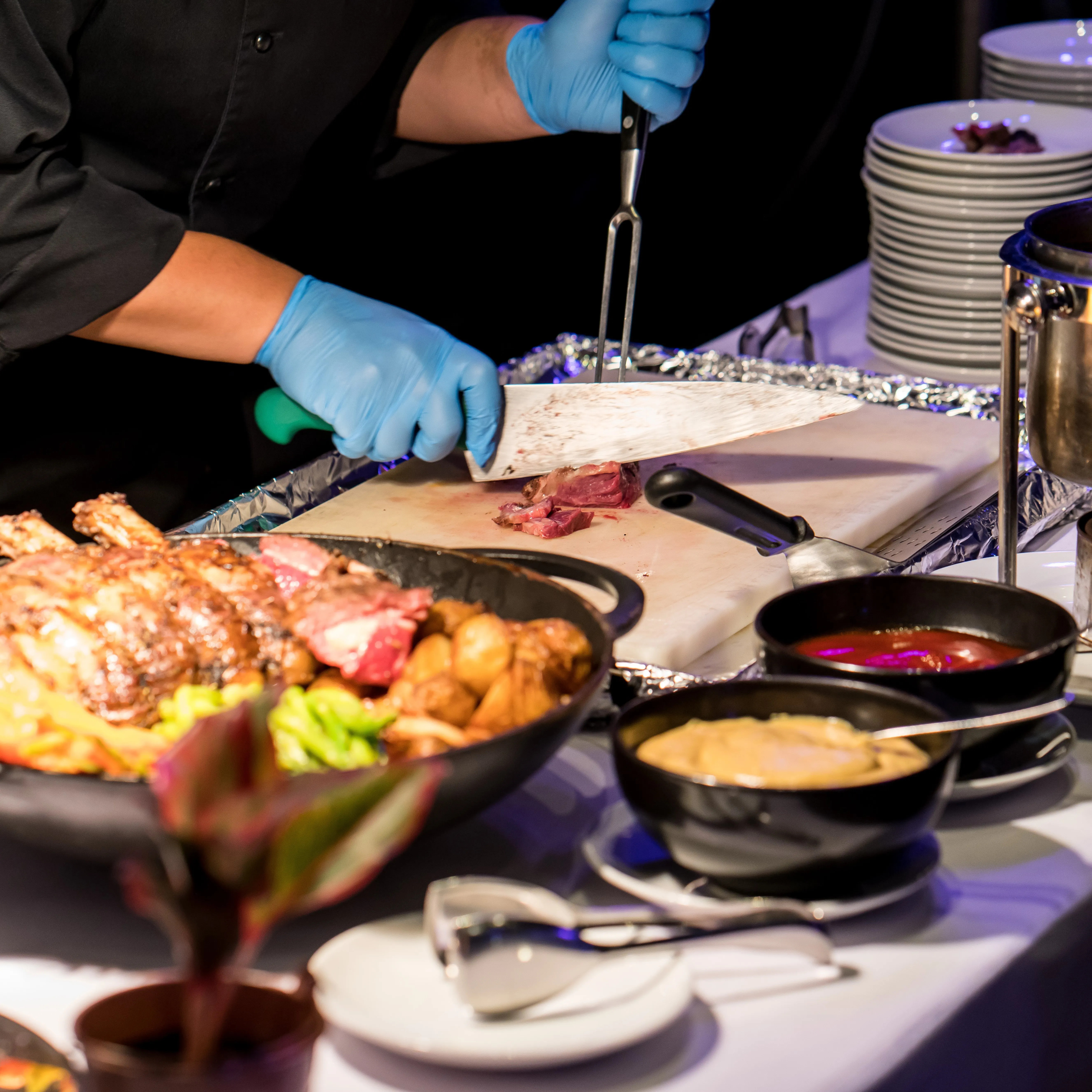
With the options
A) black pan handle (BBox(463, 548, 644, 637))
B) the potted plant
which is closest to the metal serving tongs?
black pan handle (BBox(463, 548, 644, 637))

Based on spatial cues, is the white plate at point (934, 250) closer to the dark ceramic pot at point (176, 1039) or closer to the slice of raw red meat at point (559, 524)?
the slice of raw red meat at point (559, 524)

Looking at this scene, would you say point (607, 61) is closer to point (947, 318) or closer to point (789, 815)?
point (947, 318)

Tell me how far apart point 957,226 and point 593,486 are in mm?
1066

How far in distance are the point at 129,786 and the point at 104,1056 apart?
0.32m

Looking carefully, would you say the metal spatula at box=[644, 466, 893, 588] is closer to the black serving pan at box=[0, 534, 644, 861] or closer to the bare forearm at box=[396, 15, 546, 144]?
the black serving pan at box=[0, 534, 644, 861]

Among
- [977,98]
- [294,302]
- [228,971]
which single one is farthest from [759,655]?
[977,98]

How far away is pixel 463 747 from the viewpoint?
1.01 metres

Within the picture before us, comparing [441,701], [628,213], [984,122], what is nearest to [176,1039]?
[441,701]

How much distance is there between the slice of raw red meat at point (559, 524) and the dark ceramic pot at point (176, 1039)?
132cm

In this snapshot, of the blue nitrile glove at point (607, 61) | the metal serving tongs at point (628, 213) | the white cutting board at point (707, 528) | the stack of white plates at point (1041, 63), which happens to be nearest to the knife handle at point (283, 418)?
the white cutting board at point (707, 528)

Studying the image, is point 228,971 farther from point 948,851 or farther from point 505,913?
point 948,851

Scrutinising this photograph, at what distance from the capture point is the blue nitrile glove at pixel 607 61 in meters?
2.33

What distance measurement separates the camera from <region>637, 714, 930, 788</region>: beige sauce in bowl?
1020 millimetres

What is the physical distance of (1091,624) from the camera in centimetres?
148
